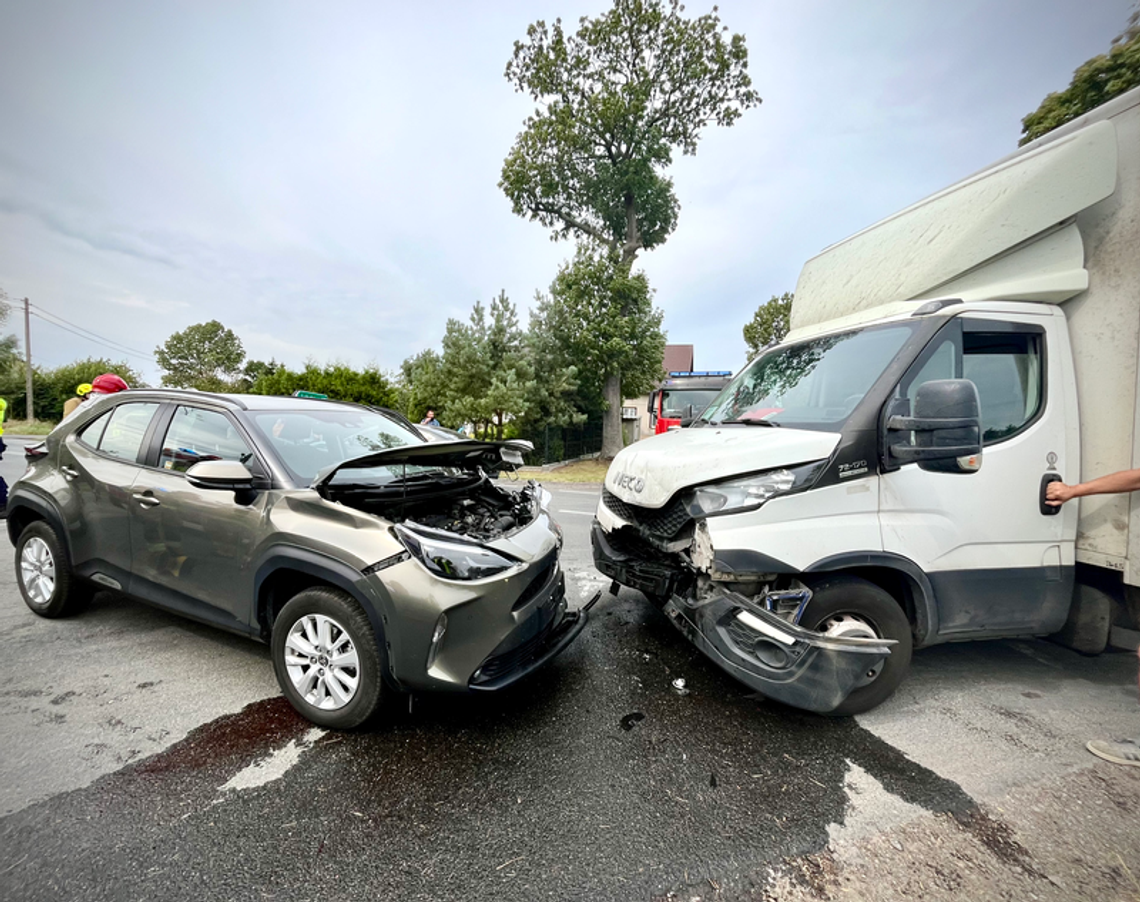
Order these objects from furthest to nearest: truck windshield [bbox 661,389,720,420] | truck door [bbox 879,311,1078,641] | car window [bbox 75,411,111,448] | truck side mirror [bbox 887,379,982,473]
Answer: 1. truck windshield [bbox 661,389,720,420]
2. car window [bbox 75,411,111,448]
3. truck door [bbox 879,311,1078,641]
4. truck side mirror [bbox 887,379,982,473]

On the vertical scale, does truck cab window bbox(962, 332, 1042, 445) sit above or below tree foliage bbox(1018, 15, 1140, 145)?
below

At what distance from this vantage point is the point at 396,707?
2.50 metres

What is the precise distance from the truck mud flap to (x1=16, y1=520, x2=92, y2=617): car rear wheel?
4263 millimetres

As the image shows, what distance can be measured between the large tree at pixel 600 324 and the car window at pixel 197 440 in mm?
13289

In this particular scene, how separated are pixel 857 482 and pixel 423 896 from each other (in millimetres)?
2432

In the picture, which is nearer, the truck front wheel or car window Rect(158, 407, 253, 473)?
the truck front wheel

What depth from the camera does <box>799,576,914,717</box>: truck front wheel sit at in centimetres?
239

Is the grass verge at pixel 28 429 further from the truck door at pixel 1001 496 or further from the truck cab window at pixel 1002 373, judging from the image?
the truck cab window at pixel 1002 373

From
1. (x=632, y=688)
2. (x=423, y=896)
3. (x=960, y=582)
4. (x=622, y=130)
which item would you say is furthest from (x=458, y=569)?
(x=622, y=130)

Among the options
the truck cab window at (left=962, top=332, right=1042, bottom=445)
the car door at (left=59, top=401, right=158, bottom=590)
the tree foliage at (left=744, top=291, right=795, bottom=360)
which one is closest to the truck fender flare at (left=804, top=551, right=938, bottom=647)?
the truck cab window at (left=962, top=332, right=1042, bottom=445)

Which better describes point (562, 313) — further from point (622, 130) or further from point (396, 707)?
point (396, 707)

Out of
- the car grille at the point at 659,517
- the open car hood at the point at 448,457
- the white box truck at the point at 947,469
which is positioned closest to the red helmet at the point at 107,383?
the open car hood at the point at 448,457

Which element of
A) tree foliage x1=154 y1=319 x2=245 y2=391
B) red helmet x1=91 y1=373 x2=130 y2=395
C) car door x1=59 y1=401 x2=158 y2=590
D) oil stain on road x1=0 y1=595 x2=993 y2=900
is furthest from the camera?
tree foliage x1=154 y1=319 x2=245 y2=391

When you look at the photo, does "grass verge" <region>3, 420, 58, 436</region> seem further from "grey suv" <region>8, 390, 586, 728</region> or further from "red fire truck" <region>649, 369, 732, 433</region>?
"grey suv" <region>8, 390, 586, 728</region>
